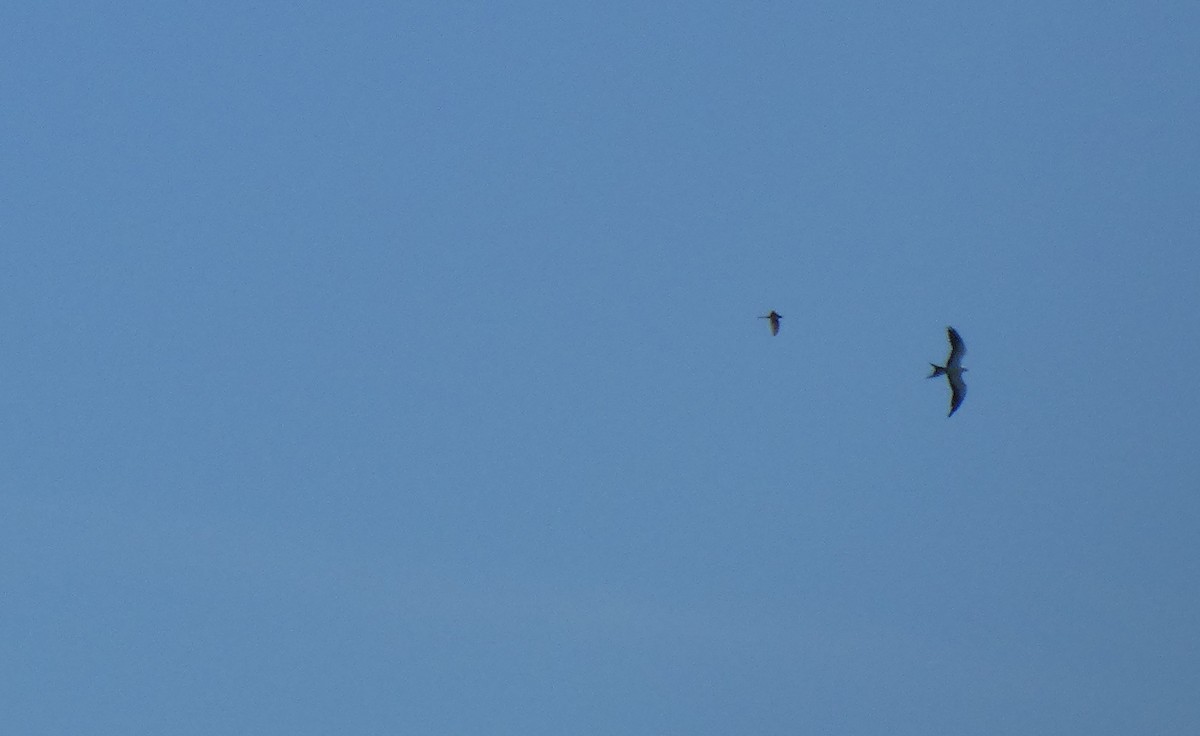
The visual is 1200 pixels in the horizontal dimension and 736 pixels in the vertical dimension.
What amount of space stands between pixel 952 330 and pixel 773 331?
28.6ft

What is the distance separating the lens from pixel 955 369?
205 ft

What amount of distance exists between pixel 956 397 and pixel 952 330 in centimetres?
332

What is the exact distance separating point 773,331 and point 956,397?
8.28 metres

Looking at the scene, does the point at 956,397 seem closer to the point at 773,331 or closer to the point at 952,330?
the point at 952,330

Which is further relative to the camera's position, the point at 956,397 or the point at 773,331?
the point at 773,331

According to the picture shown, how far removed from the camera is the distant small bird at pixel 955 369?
202ft

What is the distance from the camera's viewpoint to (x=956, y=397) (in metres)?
63.2

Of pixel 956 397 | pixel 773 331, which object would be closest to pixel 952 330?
pixel 956 397

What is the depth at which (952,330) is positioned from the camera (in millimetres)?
61156

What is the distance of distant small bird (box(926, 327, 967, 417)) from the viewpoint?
6159 cm
